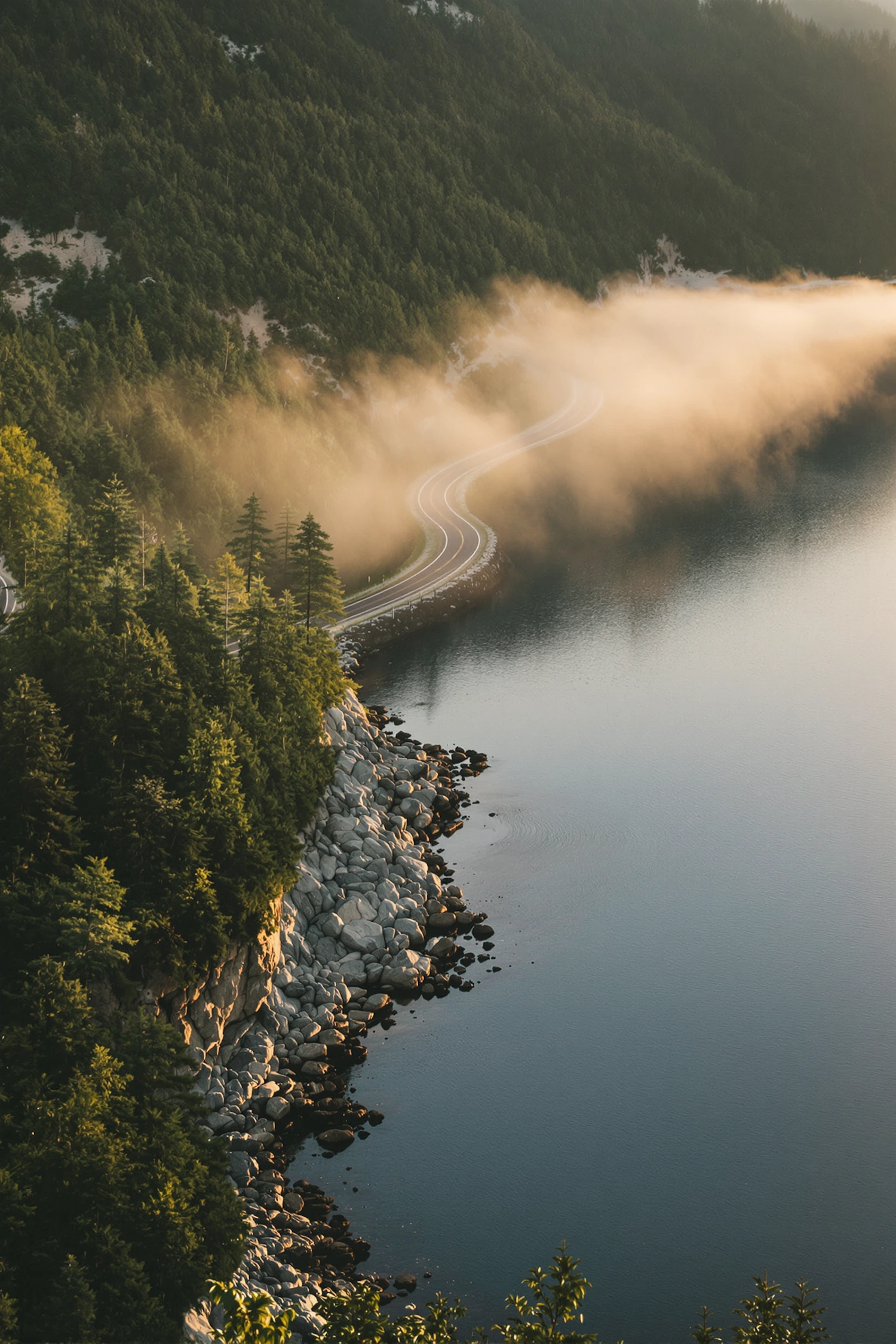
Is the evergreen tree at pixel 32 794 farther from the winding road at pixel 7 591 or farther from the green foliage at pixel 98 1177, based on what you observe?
the winding road at pixel 7 591

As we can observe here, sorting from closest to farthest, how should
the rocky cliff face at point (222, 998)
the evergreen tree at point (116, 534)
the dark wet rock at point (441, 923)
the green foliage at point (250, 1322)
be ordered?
1. the green foliage at point (250, 1322)
2. the rocky cliff face at point (222, 998)
3. the dark wet rock at point (441, 923)
4. the evergreen tree at point (116, 534)

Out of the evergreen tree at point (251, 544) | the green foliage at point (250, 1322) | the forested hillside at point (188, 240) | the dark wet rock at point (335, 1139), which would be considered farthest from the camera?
the forested hillside at point (188, 240)

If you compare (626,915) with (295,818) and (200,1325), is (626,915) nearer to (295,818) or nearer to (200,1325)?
(295,818)

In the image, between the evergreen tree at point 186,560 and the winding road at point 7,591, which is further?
the winding road at point 7,591

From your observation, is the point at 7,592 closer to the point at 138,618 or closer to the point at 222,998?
the point at 138,618

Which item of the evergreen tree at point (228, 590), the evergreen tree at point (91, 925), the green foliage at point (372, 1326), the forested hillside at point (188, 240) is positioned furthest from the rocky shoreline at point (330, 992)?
the forested hillside at point (188, 240)

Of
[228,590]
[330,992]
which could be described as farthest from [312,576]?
[330,992]

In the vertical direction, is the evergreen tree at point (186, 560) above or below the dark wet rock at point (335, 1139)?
above
